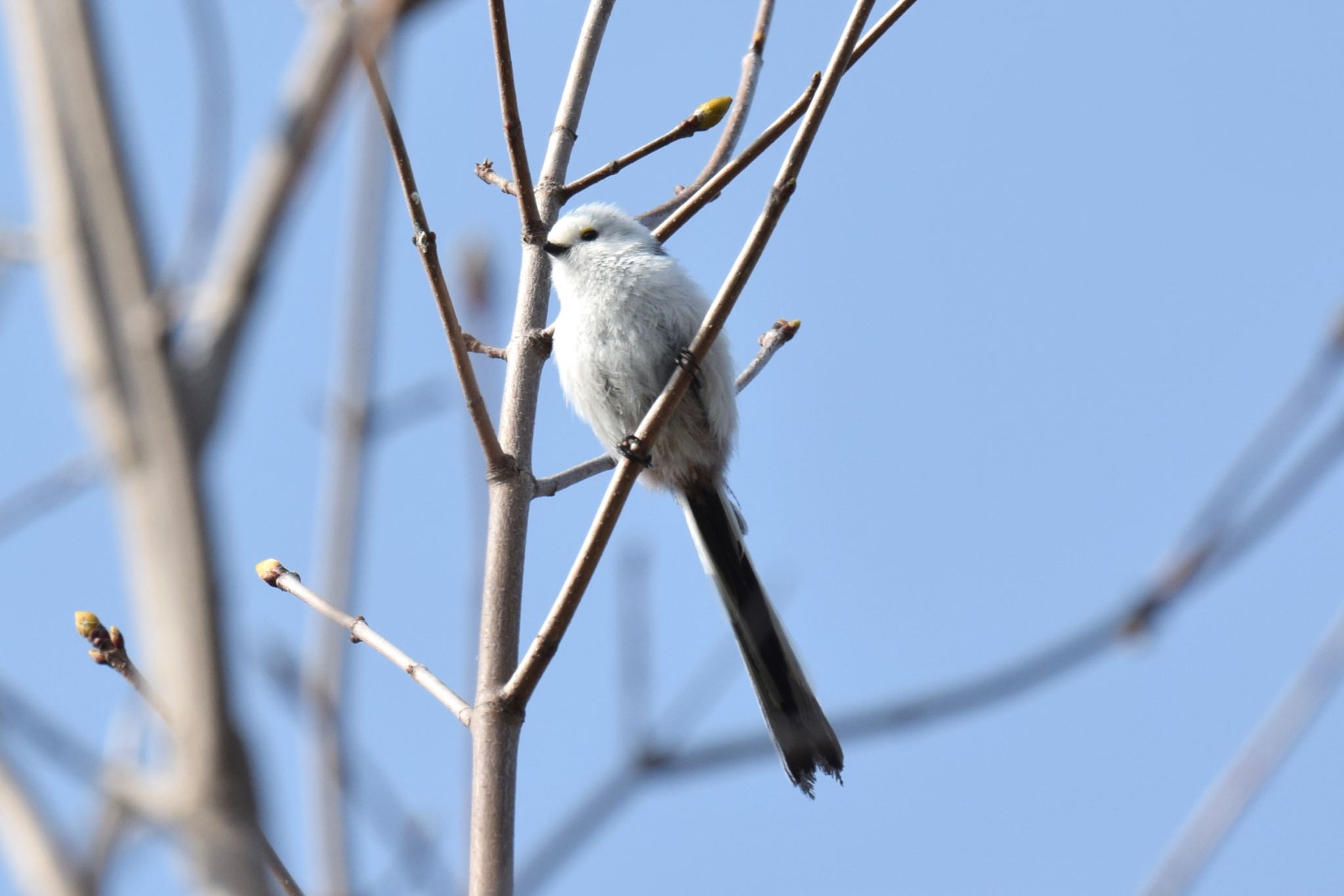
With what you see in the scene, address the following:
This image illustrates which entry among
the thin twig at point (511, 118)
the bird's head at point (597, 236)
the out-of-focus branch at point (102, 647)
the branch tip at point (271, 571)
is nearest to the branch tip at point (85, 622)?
the out-of-focus branch at point (102, 647)

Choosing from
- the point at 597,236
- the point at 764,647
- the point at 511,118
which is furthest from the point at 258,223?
the point at 597,236

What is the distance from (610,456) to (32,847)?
2332 millimetres

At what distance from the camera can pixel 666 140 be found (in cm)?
295

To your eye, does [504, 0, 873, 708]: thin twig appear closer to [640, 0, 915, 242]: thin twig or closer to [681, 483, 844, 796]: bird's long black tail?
[640, 0, 915, 242]: thin twig

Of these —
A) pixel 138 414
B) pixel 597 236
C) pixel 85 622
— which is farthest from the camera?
pixel 597 236

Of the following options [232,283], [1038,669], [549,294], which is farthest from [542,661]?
[232,283]

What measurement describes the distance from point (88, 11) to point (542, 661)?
4.70 ft

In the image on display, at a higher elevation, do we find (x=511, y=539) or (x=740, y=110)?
(x=740, y=110)

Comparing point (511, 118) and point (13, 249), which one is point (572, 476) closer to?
point (511, 118)

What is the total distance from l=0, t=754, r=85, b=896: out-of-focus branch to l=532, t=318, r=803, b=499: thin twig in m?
1.80

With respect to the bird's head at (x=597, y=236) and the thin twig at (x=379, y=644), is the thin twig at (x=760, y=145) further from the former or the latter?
the thin twig at (x=379, y=644)

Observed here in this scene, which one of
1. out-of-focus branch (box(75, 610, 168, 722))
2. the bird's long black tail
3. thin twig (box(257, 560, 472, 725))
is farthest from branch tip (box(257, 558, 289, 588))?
the bird's long black tail

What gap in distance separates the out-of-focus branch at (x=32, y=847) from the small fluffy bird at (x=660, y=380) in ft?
8.29

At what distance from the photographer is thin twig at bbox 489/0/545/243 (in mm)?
2465
